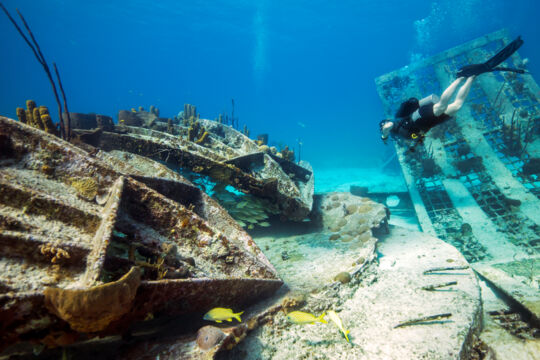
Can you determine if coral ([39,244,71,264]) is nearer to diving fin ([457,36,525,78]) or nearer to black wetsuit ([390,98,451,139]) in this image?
black wetsuit ([390,98,451,139])

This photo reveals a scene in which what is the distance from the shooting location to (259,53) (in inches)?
5172

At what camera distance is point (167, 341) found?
2.33 m

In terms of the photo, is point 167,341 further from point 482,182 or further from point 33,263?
point 482,182

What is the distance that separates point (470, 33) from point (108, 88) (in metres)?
189

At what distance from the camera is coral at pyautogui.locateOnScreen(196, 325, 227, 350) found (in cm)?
220

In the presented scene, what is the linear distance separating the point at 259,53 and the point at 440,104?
14801cm

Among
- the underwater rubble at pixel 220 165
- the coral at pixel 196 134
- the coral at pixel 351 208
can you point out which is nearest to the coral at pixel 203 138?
the coral at pixel 196 134

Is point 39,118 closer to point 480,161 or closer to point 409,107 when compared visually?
point 409,107

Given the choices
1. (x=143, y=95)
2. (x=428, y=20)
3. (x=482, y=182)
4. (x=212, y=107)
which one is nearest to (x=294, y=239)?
(x=482, y=182)

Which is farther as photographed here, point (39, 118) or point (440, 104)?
point (39, 118)

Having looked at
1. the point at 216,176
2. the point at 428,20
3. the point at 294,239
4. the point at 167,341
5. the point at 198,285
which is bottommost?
the point at 167,341

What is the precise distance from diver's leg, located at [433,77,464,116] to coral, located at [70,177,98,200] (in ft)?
20.6

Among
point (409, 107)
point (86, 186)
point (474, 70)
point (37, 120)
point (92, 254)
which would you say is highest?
point (474, 70)

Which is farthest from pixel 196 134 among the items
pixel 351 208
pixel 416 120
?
pixel 416 120
